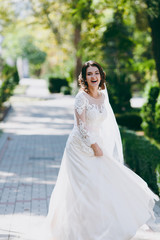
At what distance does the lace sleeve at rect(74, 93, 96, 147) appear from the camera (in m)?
4.21

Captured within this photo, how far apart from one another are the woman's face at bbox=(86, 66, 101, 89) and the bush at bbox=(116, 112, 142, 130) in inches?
473

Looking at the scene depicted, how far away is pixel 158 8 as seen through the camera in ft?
Answer: 30.0

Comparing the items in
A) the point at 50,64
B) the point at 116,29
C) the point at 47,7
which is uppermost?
the point at 47,7

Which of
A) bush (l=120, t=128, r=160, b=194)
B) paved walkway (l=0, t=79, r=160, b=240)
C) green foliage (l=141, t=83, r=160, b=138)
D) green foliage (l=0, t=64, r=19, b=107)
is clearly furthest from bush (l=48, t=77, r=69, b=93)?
bush (l=120, t=128, r=160, b=194)

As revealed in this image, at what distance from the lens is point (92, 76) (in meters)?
4.33

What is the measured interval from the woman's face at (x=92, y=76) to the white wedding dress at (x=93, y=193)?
0.14 m

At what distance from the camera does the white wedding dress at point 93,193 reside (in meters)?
4.14

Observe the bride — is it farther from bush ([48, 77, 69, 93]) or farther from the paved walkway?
bush ([48, 77, 69, 93])

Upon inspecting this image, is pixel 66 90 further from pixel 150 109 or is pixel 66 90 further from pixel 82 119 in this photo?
pixel 82 119

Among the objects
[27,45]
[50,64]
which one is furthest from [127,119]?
[50,64]

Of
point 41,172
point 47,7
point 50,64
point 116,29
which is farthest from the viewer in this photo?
point 50,64

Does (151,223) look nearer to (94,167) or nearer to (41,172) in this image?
(94,167)

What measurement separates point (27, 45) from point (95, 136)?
52852mm

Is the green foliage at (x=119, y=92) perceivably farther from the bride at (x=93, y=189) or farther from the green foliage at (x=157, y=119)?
the bride at (x=93, y=189)
